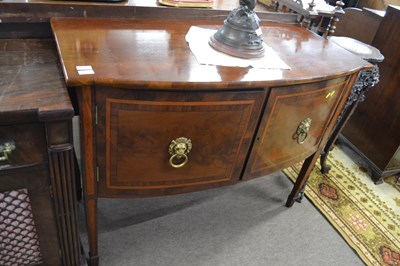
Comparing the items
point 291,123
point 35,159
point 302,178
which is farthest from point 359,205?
point 35,159

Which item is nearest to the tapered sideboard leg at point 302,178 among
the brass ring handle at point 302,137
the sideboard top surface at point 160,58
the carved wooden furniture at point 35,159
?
the brass ring handle at point 302,137

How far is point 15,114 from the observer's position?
1.96 ft


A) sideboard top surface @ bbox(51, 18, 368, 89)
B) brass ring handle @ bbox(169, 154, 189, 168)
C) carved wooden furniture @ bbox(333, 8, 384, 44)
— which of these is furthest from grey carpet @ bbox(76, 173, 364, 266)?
carved wooden furniture @ bbox(333, 8, 384, 44)

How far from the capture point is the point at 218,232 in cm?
124

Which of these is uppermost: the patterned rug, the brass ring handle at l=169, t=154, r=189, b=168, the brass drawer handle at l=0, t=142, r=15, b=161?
the brass drawer handle at l=0, t=142, r=15, b=161

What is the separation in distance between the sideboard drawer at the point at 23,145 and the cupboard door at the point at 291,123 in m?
0.54

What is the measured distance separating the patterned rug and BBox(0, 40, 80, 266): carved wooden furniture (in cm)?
109

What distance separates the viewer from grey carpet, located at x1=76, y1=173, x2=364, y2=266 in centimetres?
113

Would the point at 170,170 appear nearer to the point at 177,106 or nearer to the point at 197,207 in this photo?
the point at 177,106

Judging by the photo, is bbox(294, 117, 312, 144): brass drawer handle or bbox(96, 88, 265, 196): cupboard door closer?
bbox(96, 88, 265, 196): cupboard door

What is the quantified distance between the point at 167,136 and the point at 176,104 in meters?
0.09

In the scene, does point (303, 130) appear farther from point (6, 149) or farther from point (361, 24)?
point (361, 24)

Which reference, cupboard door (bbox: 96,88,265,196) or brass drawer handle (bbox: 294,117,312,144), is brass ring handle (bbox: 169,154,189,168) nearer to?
cupboard door (bbox: 96,88,265,196)

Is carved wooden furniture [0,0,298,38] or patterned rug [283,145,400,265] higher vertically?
carved wooden furniture [0,0,298,38]
